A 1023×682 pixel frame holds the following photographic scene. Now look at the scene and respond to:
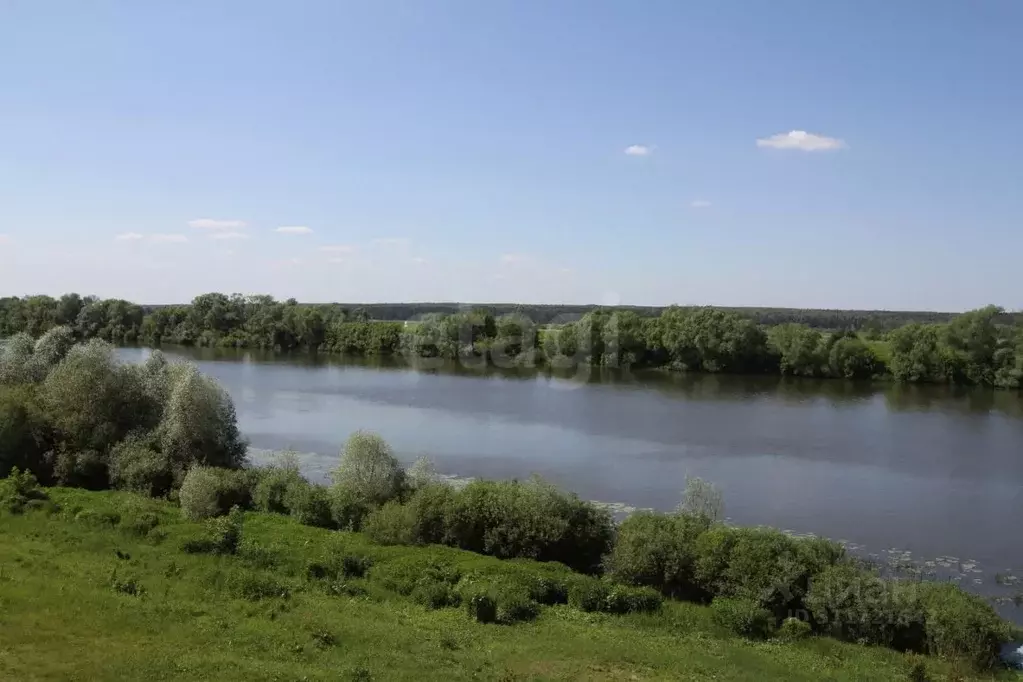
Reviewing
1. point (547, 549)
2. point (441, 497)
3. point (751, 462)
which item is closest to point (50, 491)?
point (441, 497)

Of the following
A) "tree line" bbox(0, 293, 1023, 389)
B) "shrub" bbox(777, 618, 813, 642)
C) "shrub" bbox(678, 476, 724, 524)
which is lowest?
"shrub" bbox(777, 618, 813, 642)

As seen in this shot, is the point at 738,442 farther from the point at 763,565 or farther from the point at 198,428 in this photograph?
the point at 198,428

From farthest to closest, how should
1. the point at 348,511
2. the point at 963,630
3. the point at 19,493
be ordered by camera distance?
the point at 348,511, the point at 19,493, the point at 963,630

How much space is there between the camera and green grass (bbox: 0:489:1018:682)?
10609 millimetres

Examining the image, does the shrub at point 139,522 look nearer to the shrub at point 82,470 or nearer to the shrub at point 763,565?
the shrub at point 82,470

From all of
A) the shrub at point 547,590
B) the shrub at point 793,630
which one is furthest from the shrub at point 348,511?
the shrub at point 793,630

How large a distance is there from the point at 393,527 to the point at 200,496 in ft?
18.0

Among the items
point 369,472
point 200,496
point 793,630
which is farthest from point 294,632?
point 200,496

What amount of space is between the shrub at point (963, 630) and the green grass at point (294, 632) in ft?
2.11

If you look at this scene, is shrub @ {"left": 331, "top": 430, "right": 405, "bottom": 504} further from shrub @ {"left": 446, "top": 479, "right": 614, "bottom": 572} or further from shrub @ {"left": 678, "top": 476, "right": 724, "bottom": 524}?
shrub @ {"left": 678, "top": 476, "right": 724, "bottom": 524}

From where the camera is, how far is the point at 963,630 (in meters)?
13.8

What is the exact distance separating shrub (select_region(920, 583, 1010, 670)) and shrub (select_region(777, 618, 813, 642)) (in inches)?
82.8

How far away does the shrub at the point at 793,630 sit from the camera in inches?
560

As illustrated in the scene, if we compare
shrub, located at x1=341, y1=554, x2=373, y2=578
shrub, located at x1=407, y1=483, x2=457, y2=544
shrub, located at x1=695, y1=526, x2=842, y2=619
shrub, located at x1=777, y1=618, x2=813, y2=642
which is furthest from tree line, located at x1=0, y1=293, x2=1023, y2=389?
shrub, located at x1=777, y1=618, x2=813, y2=642
